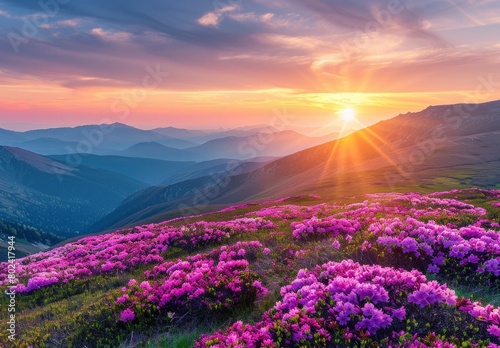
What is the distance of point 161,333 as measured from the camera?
9.18m

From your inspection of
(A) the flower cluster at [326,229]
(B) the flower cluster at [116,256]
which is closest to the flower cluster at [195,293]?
(A) the flower cluster at [326,229]

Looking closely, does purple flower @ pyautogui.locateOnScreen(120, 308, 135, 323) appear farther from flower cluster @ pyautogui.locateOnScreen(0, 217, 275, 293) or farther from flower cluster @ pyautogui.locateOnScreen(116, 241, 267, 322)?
flower cluster @ pyautogui.locateOnScreen(0, 217, 275, 293)

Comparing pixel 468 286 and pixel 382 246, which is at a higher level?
pixel 382 246

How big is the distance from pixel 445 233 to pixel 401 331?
695 cm

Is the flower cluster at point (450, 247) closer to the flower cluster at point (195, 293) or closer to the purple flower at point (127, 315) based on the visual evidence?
the flower cluster at point (195, 293)

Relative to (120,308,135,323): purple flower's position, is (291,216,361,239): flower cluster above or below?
above

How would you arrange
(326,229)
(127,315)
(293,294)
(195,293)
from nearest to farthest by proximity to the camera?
(293,294), (127,315), (195,293), (326,229)

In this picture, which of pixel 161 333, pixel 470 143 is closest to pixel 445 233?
pixel 161 333

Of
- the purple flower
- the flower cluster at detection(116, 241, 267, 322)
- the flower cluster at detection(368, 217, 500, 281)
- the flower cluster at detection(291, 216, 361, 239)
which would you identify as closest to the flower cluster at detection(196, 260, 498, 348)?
the flower cluster at detection(116, 241, 267, 322)

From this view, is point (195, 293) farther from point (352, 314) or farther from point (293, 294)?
point (352, 314)

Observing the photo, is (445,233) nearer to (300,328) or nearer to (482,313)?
(482,313)

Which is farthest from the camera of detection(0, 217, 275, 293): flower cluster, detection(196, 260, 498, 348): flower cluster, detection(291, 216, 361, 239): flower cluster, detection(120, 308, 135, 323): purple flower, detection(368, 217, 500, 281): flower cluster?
detection(0, 217, 275, 293): flower cluster

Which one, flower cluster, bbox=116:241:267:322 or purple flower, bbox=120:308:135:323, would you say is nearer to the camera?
purple flower, bbox=120:308:135:323

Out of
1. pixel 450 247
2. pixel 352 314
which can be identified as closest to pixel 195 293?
pixel 352 314
